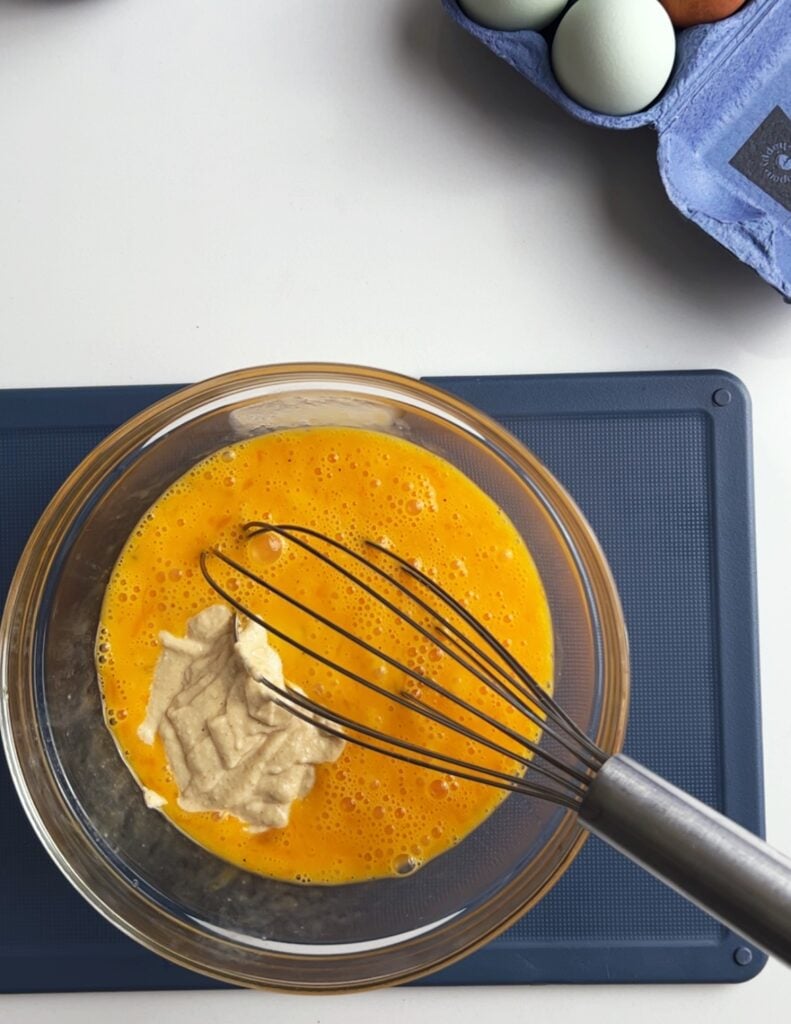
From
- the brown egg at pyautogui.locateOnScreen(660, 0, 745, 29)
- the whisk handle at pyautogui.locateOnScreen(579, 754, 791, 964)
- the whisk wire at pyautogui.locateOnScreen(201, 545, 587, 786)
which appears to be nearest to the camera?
the whisk handle at pyautogui.locateOnScreen(579, 754, 791, 964)

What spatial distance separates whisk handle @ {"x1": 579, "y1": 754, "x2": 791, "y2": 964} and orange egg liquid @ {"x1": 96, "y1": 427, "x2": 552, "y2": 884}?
0.22m

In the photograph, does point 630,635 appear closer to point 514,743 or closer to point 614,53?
point 514,743

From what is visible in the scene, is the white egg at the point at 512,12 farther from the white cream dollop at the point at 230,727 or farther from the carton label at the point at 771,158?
the white cream dollop at the point at 230,727

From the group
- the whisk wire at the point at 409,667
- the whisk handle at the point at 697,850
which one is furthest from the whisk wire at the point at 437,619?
the whisk handle at the point at 697,850

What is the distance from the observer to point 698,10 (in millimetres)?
965

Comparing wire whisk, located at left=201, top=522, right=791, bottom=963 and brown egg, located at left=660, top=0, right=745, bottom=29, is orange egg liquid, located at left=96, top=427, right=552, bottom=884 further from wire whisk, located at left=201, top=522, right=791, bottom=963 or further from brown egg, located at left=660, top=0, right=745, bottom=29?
brown egg, located at left=660, top=0, right=745, bottom=29

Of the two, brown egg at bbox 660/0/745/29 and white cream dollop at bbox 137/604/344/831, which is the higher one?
brown egg at bbox 660/0/745/29

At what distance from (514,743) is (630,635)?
182 millimetres

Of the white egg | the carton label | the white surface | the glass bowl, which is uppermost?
the carton label

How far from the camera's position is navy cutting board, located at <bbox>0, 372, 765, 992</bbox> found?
97 cm

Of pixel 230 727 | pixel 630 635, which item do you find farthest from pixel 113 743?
pixel 630 635

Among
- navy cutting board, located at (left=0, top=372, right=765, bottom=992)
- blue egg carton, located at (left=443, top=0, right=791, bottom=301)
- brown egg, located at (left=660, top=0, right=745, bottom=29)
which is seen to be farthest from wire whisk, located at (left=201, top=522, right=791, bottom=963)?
brown egg, located at (left=660, top=0, right=745, bottom=29)

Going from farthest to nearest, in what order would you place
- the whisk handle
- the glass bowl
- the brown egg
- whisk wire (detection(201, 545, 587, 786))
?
1. the brown egg
2. the glass bowl
3. whisk wire (detection(201, 545, 587, 786))
4. the whisk handle

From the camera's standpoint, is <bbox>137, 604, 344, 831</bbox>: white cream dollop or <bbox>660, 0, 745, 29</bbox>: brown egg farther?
<bbox>660, 0, 745, 29</bbox>: brown egg
